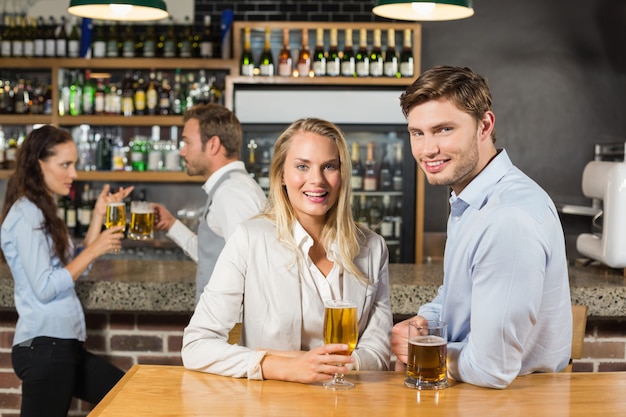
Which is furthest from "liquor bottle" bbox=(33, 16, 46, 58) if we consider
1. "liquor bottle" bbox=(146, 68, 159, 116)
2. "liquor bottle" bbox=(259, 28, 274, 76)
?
"liquor bottle" bbox=(259, 28, 274, 76)

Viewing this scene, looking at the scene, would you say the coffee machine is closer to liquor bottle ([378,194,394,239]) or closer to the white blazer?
the white blazer

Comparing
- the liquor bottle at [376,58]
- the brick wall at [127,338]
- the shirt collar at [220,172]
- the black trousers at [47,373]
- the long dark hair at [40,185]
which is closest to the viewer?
the black trousers at [47,373]

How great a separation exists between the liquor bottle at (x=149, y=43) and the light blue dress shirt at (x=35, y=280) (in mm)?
2796

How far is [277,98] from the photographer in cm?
542

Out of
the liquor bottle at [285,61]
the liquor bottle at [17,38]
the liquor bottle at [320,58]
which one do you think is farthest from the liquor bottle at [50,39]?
the liquor bottle at [320,58]

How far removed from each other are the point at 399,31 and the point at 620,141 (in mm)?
1829

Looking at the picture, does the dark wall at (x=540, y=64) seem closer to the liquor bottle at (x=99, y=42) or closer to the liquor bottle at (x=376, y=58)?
the liquor bottle at (x=376, y=58)

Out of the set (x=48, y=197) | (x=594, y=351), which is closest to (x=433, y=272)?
(x=594, y=351)

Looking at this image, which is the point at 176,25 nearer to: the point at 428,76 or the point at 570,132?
the point at 570,132

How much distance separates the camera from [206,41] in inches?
227

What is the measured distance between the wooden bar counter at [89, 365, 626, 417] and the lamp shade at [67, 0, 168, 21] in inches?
62.8

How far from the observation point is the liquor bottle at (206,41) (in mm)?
5645

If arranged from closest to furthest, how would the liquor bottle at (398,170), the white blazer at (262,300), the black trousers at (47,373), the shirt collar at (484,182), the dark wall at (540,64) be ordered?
the shirt collar at (484,182) < the white blazer at (262,300) < the black trousers at (47,373) < the liquor bottle at (398,170) < the dark wall at (540,64)

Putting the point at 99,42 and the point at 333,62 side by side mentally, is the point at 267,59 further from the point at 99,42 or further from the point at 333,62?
the point at 99,42
